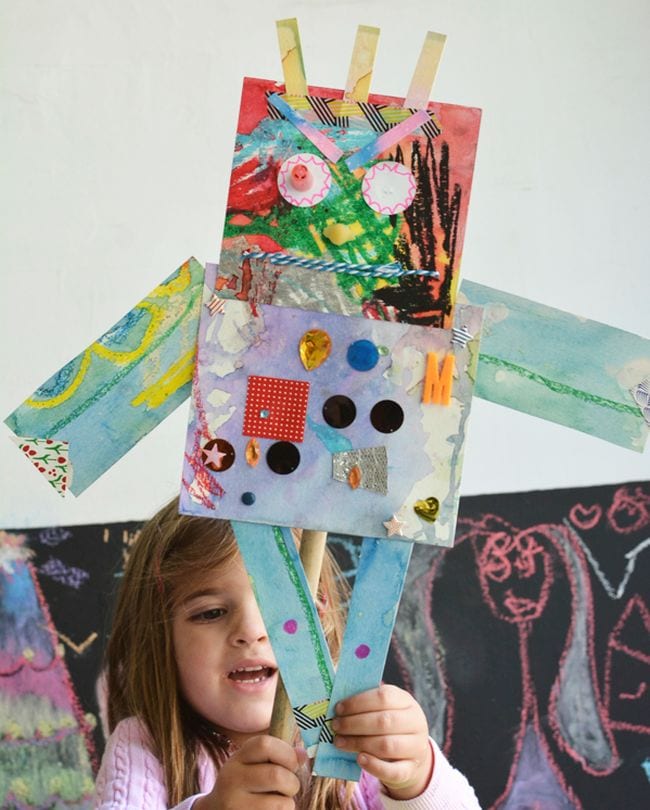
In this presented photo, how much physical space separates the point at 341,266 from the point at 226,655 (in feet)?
1.24

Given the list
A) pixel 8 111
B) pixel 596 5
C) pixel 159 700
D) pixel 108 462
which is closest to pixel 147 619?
pixel 159 700

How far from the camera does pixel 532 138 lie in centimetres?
129

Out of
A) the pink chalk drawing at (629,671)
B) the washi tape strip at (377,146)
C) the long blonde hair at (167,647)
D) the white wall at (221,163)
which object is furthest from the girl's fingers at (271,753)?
the pink chalk drawing at (629,671)

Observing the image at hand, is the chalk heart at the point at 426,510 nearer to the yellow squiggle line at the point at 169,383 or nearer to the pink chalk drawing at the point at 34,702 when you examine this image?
the yellow squiggle line at the point at 169,383

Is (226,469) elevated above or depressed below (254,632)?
above

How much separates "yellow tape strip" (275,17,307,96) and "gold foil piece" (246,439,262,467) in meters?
0.25

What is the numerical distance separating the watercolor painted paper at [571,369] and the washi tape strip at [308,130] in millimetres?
155

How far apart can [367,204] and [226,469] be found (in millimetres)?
216

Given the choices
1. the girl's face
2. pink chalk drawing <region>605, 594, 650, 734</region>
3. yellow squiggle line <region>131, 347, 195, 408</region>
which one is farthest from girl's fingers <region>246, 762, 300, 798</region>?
pink chalk drawing <region>605, 594, 650, 734</region>

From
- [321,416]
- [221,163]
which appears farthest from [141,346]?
[221,163]

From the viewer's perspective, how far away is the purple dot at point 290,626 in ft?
2.45

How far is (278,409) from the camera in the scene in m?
0.75

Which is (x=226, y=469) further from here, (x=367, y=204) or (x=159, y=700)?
(x=159, y=700)

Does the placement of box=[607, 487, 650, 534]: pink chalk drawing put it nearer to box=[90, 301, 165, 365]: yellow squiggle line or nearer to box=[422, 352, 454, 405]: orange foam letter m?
box=[422, 352, 454, 405]: orange foam letter m
